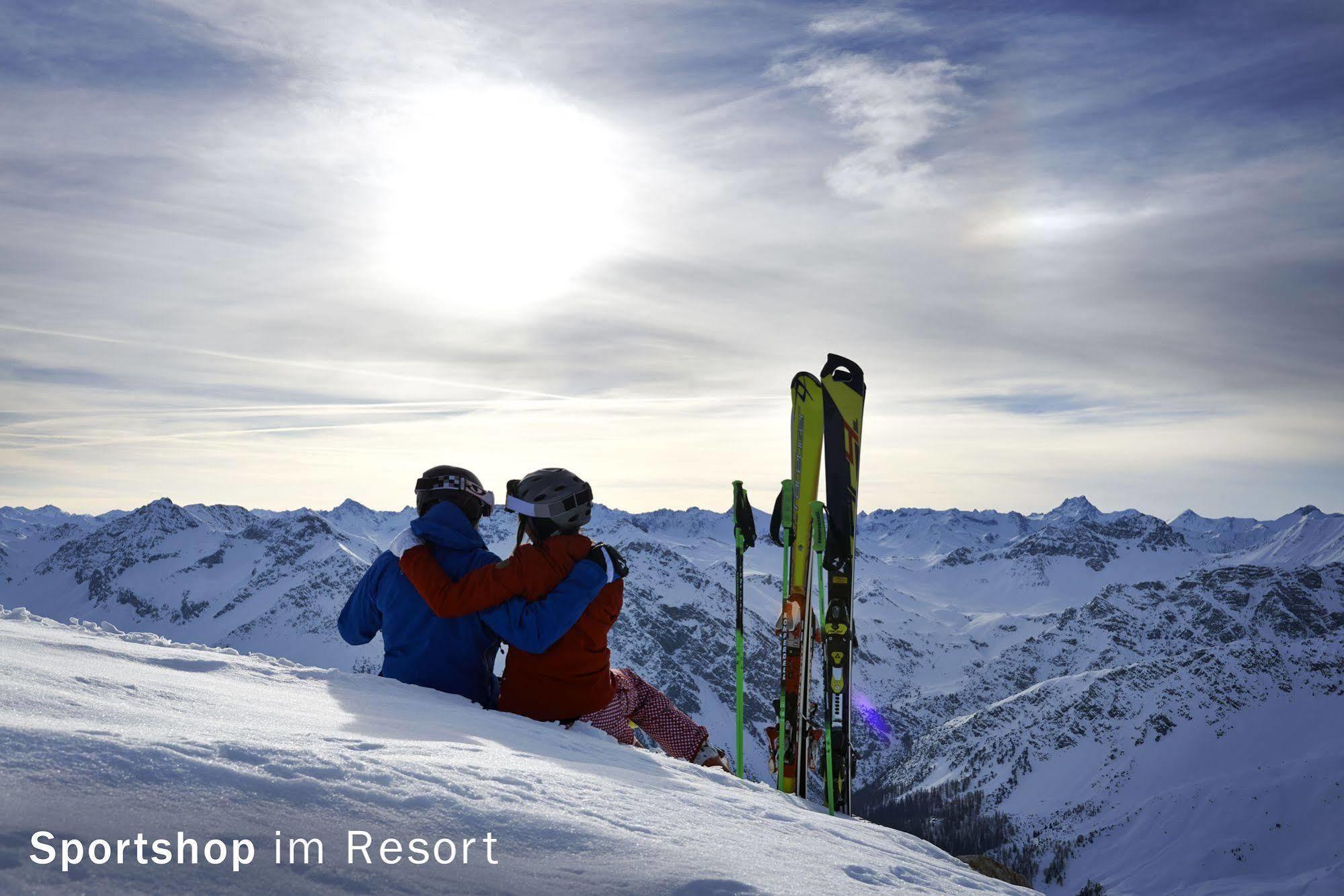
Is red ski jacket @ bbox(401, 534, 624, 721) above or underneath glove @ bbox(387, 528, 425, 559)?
underneath

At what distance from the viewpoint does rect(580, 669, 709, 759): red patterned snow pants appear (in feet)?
22.6

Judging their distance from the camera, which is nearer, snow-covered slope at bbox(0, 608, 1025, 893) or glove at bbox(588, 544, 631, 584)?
snow-covered slope at bbox(0, 608, 1025, 893)

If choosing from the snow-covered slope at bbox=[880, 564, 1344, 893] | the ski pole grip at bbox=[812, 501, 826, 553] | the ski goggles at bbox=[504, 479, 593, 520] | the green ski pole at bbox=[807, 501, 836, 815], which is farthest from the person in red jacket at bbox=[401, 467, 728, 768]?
the snow-covered slope at bbox=[880, 564, 1344, 893]

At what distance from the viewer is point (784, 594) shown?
12609 mm

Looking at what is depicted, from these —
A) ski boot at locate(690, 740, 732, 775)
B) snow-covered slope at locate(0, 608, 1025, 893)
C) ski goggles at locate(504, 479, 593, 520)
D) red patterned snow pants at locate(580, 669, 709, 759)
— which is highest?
ski goggles at locate(504, 479, 593, 520)

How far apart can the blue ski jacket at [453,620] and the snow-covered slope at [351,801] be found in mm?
853

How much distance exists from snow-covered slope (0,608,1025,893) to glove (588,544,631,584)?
1.27m

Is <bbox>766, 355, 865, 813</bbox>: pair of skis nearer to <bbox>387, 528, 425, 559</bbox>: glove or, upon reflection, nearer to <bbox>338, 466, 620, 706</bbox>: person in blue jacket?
<bbox>338, 466, 620, 706</bbox>: person in blue jacket

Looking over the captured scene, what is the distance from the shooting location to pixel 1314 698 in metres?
192

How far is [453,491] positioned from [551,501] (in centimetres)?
81

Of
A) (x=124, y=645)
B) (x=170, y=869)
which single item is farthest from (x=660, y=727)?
(x=170, y=869)

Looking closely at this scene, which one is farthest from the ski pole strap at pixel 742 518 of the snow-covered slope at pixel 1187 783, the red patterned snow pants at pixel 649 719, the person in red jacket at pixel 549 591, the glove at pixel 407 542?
the snow-covered slope at pixel 1187 783

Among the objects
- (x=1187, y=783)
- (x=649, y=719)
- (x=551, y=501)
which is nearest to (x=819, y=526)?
(x=649, y=719)

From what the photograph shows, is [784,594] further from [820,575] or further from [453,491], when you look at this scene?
[453,491]
